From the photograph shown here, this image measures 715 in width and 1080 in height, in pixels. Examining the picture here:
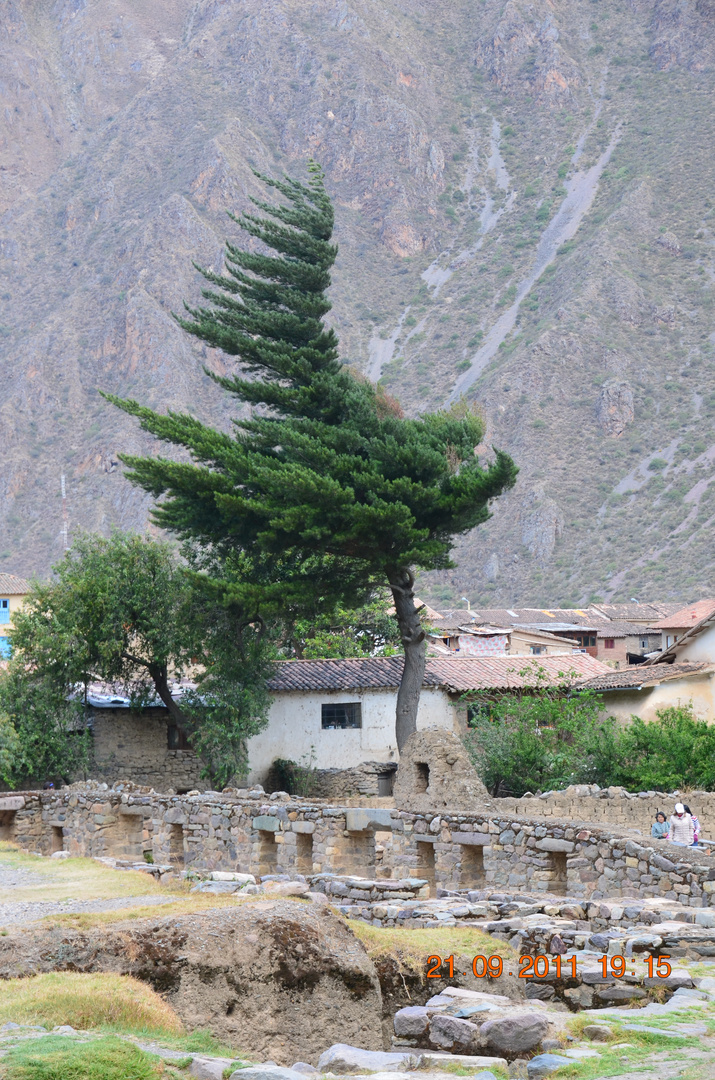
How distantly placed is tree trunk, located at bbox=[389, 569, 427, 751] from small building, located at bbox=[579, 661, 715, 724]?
214 inches

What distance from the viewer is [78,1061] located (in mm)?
6398

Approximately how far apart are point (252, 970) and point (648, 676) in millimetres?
24240

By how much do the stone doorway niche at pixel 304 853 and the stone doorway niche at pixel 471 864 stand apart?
96.7 inches

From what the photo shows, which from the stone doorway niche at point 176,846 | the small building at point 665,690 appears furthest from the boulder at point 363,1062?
the small building at point 665,690

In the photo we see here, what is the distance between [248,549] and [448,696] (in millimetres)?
8501

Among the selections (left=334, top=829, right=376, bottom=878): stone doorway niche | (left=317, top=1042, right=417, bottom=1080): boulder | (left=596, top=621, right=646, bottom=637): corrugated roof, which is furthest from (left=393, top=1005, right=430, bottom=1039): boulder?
(left=596, top=621, right=646, bottom=637): corrugated roof

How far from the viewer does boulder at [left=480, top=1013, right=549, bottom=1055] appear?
7.46 meters

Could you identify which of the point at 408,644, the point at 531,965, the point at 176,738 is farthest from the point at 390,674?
the point at 531,965

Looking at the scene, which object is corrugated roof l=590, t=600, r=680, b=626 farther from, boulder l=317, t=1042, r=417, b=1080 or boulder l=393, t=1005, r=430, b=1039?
boulder l=317, t=1042, r=417, b=1080

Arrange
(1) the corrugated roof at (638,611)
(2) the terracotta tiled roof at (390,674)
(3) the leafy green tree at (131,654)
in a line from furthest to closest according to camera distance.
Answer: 1. (1) the corrugated roof at (638,611)
2. (2) the terracotta tiled roof at (390,674)
3. (3) the leafy green tree at (131,654)

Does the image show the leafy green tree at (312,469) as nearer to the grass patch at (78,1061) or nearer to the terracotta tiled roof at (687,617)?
the grass patch at (78,1061)

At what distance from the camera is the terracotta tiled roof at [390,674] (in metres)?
32.5

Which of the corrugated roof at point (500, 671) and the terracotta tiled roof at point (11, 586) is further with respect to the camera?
the terracotta tiled roof at point (11, 586)

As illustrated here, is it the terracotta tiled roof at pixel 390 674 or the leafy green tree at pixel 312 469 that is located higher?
the leafy green tree at pixel 312 469
